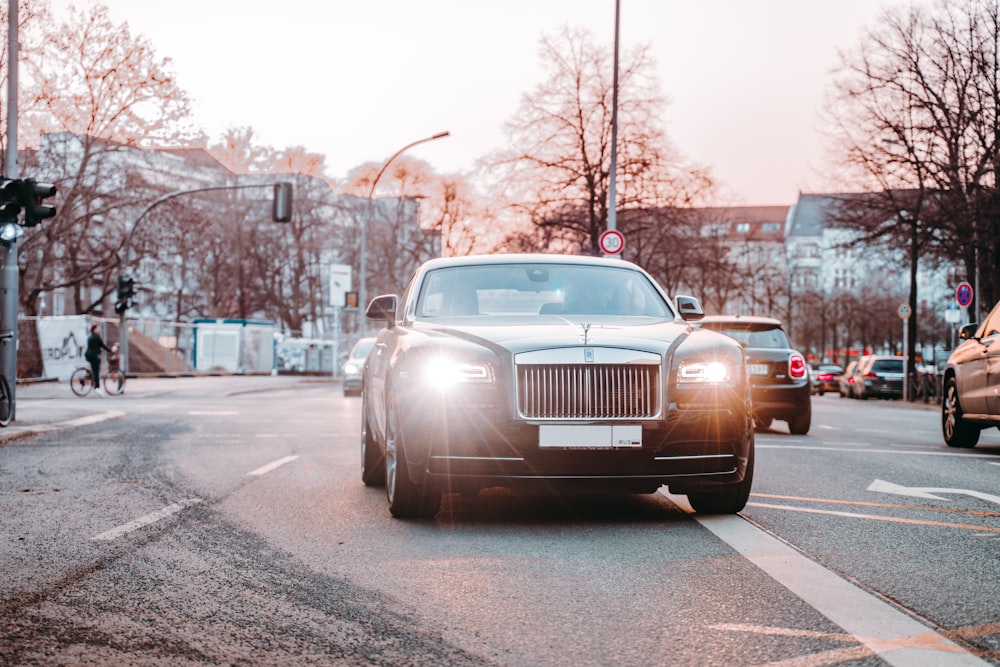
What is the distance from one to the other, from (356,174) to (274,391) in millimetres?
31647

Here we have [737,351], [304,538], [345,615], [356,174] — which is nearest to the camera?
[345,615]

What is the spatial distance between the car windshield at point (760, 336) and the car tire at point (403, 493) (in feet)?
32.4

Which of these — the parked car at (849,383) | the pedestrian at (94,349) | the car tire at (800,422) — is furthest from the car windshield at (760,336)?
the parked car at (849,383)

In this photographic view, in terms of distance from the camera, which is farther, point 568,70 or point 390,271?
point 390,271

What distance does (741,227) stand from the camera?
153000 mm

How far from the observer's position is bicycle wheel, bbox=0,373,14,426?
15.6 meters

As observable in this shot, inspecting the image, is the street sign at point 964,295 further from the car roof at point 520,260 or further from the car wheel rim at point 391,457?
the car wheel rim at point 391,457

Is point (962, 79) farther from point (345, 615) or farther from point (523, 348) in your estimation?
point (345, 615)

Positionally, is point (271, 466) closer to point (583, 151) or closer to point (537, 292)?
point (537, 292)

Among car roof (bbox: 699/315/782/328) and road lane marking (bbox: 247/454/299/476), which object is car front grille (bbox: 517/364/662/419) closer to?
road lane marking (bbox: 247/454/299/476)

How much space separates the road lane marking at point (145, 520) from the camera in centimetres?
662

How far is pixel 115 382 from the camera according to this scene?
98.4ft

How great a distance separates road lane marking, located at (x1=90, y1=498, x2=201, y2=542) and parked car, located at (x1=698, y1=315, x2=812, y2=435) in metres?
9.44

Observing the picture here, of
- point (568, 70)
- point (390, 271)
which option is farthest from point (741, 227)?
point (568, 70)
